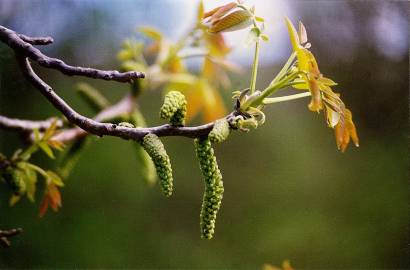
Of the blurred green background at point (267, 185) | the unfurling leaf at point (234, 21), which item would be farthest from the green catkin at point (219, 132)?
the blurred green background at point (267, 185)

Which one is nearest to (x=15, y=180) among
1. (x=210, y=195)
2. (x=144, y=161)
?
(x=144, y=161)

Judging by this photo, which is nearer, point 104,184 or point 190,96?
point 190,96

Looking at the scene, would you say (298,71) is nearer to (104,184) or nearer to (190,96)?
(190,96)

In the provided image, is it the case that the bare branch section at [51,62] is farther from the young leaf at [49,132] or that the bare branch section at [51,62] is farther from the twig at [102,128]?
the young leaf at [49,132]

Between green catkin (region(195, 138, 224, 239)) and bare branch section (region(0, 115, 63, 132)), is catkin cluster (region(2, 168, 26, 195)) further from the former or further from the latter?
green catkin (region(195, 138, 224, 239))

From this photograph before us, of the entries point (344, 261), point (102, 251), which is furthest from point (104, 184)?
point (344, 261)

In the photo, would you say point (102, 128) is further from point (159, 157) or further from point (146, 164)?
point (146, 164)
